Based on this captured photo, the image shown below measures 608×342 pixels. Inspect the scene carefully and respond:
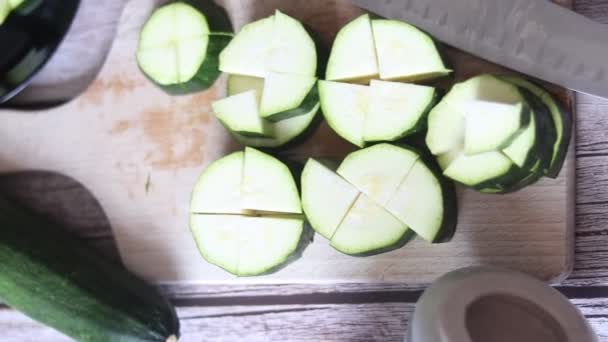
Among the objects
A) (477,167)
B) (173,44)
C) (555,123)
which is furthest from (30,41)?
(555,123)

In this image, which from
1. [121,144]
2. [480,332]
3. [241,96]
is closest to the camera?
[480,332]

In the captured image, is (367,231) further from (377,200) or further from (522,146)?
(522,146)

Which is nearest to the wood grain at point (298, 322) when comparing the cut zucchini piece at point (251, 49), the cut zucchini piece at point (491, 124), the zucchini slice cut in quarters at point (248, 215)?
the zucchini slice cut in quarters at point (248, 215)

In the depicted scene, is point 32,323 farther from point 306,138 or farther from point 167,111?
point 306,138

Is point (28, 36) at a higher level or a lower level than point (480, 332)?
higher

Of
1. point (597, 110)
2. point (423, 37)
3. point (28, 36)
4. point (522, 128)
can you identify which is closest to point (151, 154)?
point (28, 36)

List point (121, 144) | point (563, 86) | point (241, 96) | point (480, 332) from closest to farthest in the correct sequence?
point (480, 332) → point (563, 86) → point (241, 96) → point (121, 144)
